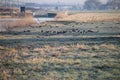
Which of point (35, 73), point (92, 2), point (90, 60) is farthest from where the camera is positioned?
point (92, 2)

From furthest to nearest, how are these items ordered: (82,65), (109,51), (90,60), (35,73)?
1. (109,51)
2. (90,60)
3. (82,65)
4. (35,73)

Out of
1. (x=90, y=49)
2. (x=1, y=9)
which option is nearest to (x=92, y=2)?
(x=1, y=9)

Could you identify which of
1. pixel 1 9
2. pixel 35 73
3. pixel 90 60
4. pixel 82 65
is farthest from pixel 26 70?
pixel 1 9

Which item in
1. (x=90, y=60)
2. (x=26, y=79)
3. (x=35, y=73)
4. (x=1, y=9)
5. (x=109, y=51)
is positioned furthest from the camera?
(x=1, y=9)

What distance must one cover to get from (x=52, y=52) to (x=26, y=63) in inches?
128

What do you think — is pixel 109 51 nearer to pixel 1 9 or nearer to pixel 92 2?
pixel 1 9

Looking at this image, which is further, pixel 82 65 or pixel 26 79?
pixel 82 65

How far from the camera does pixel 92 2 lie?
424ft

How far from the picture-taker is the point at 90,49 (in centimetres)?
1661

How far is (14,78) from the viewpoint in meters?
10.2

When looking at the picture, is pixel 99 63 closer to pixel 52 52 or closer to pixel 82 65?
pixel 82 65

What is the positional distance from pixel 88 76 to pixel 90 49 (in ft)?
20.8

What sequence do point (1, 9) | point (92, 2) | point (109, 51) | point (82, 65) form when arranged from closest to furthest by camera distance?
point (82, 65), point (109, 51), point (1, 9), point (92, 2)

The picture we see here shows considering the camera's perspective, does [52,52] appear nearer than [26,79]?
No
